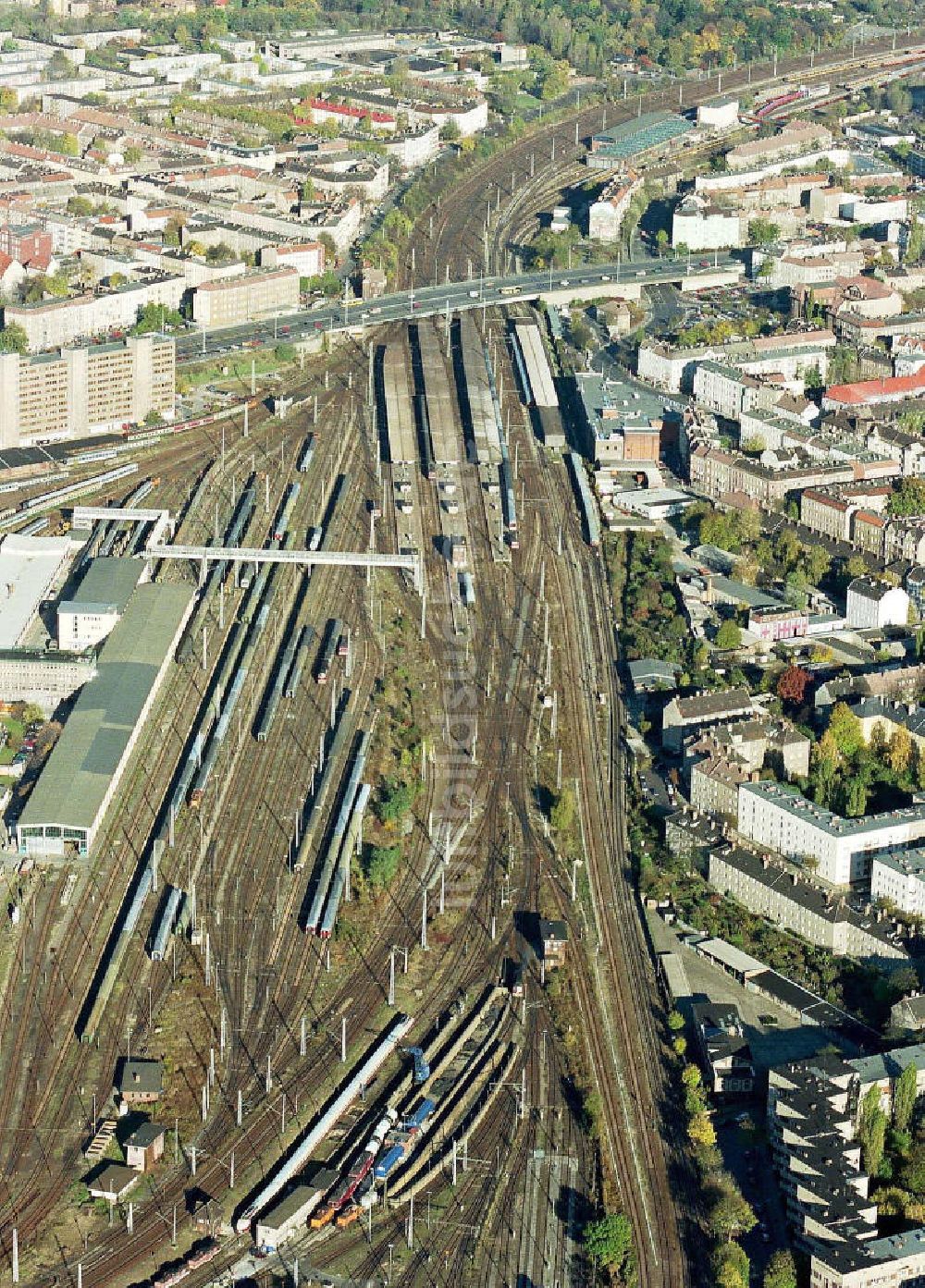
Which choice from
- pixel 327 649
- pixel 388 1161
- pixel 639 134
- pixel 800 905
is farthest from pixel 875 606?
pixel 639 134

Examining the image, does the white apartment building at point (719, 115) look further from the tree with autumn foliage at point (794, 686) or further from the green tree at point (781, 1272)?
the green tree at point (781, 1272)

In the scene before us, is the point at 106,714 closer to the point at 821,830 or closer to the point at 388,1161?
the point at 821,830

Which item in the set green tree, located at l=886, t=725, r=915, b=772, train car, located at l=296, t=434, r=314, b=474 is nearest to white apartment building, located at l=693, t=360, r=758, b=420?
train car, located at l=296, t=434, r=314, b=474

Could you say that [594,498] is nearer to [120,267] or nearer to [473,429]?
[473,429]

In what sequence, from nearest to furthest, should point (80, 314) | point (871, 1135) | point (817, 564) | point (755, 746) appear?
point (871, 1135), point (755, 746), point (817, 564), point (80, 314)

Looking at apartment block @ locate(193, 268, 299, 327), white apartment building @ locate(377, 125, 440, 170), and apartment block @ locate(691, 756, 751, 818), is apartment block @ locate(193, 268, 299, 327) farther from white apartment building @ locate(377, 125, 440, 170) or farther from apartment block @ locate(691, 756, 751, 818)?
apartment block @ locate(691, 756, 751, 818)

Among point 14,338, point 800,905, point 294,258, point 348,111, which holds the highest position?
point 14,338

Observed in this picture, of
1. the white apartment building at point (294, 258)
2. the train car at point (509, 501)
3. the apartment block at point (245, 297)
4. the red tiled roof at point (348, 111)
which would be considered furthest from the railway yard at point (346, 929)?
the red tiled roof at point (348, 111)
